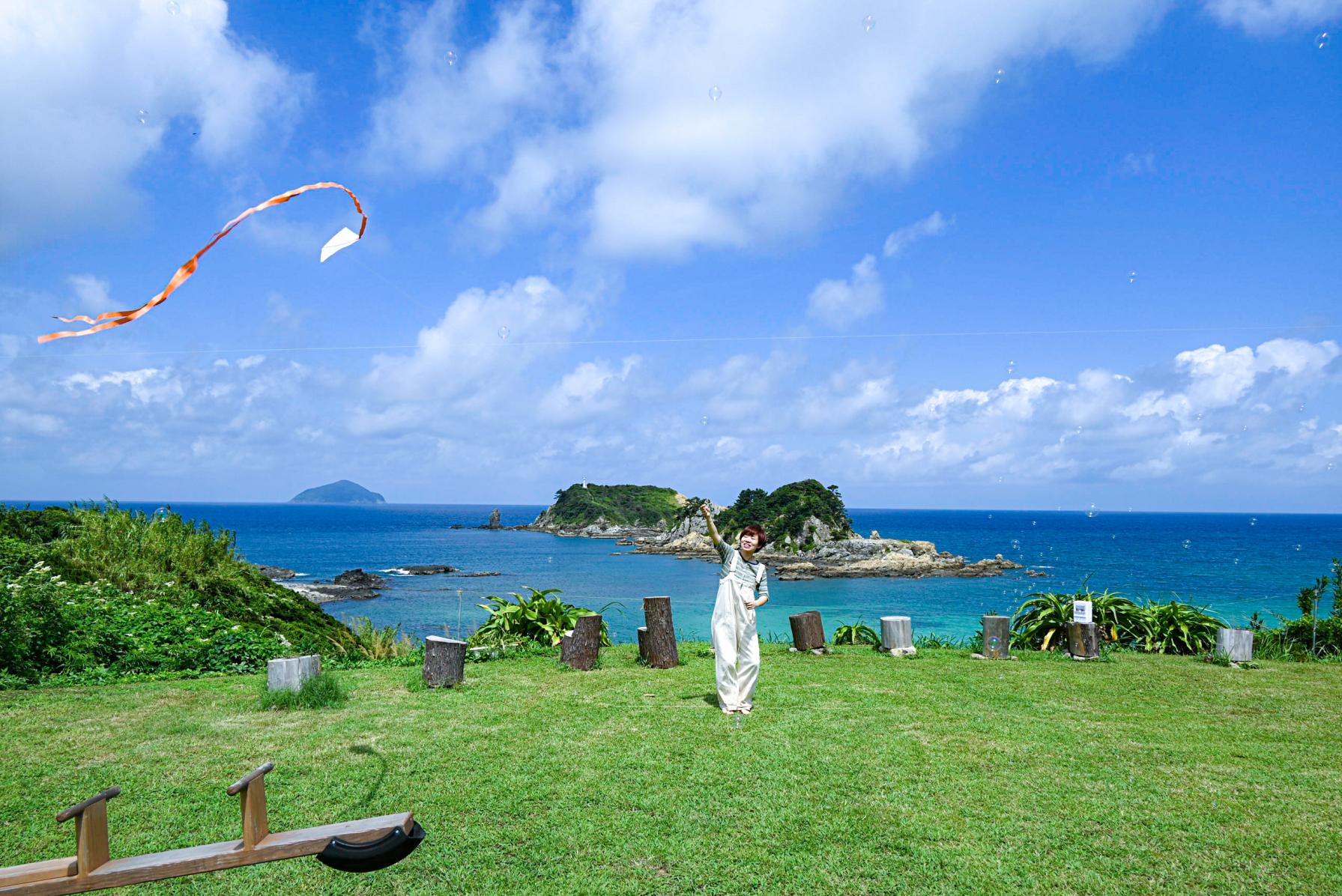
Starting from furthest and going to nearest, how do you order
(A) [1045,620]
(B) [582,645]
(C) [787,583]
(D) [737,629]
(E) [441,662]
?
(C) [787,583] → (A) [1045,620] → (B) [582,645] → (E) [441,662] → (D) [737,629]

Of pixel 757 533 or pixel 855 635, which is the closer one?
pixel 757 533

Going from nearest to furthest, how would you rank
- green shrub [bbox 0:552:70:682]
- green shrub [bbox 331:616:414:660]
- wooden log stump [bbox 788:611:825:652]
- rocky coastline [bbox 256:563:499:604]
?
green shrub [bbox 0:552:70:682] → wooden log stump [bbox 788:611:825:652] → green shrub [bbox 331:616:414:660] → rocky coastline [bbox 256:563:499:604]

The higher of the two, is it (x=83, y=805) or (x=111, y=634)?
(x=83, y=805)

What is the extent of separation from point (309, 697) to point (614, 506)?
13332 centimetres

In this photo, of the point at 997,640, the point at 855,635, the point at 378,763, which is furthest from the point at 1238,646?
the point at 378,763

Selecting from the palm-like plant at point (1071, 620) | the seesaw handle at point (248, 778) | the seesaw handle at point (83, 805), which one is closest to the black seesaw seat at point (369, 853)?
the seesaw handle at point (248, 778)

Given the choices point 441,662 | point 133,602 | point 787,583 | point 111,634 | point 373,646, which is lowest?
point 787,583

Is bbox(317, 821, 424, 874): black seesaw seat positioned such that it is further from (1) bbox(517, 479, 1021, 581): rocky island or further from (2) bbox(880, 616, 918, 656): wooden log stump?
(1) bbox(517, 479, 1021, 581): rocky island

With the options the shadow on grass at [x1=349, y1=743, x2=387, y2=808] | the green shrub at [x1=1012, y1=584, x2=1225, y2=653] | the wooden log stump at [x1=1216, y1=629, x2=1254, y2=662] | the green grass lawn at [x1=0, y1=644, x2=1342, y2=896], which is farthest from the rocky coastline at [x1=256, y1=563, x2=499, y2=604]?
the wooden log stump at [x1=1216, y1=629, x2=1254, y2=662]

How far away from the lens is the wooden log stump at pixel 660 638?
11.5 metres

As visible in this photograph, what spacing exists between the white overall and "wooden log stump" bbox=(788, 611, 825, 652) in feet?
15.1

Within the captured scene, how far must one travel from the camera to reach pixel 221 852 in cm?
365

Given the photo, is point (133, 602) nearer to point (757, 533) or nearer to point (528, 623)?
point (528, 623)

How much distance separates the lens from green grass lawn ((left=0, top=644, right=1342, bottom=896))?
469 centimetres
